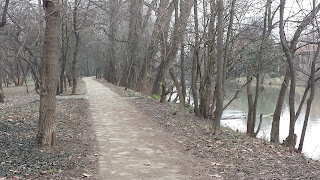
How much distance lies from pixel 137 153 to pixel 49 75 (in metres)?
2.44

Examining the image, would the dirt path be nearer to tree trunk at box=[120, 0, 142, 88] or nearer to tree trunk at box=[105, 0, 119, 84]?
tree trunk at box=[105, 0, 119, 84]

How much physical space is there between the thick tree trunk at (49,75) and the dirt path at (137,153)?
1.23 m

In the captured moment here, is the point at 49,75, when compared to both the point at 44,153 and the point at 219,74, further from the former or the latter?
the point at 219,74

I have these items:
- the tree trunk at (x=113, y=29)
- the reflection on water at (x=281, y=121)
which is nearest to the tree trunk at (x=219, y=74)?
the reflection on water at (x=281, y=121)

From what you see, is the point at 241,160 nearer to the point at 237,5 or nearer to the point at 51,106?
the point at 51,106

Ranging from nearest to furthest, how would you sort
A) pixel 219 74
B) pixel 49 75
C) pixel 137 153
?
pixel 49 75 < pixel 137 153 < pixel 219 74

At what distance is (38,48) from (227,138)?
13894mm

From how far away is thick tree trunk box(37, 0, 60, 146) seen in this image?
6.59m

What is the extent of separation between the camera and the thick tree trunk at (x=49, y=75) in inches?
260

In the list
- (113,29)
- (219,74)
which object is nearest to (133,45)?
(113,29)

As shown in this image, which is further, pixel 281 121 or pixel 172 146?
pixel 281 121

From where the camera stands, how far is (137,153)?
7.06 m

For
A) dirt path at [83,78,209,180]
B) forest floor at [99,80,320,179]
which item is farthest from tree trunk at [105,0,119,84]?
forest floor at [99,80,320,179]

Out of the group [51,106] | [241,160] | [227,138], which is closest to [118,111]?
[227,138]
